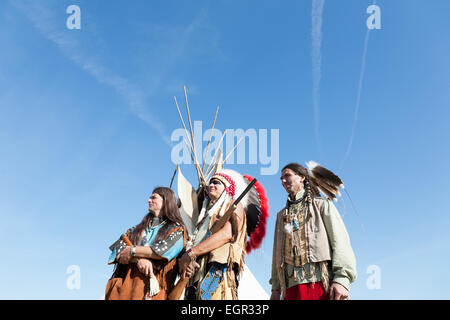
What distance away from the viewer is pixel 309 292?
252 cm

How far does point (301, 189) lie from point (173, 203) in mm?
1018

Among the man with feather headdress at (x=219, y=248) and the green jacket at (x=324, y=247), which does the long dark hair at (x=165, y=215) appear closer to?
the man with feather headdress at (x=219, y=248)

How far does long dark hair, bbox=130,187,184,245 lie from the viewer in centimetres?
305

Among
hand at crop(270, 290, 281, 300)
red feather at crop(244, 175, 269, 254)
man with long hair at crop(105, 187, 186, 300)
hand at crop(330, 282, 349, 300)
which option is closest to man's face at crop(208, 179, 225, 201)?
red feather at crop(244, 175, 269, 254)

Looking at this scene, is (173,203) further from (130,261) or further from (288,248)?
(288,248)

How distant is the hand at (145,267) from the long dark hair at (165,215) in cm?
22

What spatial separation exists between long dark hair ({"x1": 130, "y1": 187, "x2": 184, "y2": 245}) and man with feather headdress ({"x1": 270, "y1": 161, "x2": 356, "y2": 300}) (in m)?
0.81

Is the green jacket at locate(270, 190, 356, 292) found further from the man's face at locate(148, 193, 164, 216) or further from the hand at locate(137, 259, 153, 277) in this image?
the man's face at locate(148, 193, 164, 216)

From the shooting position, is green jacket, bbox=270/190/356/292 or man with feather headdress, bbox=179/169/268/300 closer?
green jacket, bbox=270/190/356/292

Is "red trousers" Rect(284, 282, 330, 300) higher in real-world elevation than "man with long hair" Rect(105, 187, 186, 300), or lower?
lower

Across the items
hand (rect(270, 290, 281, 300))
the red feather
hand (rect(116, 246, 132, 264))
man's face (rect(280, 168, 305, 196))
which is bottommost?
hand (rect(270, 290, 281, 300))
